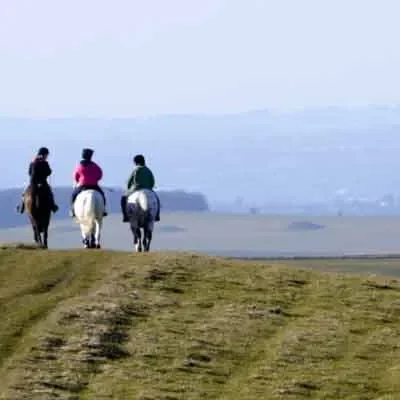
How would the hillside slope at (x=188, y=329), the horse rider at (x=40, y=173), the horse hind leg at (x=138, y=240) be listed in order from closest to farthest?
the hillside slope at (x=188, y=329) → the horse rider at (x=40, y=173) → the horse hind leg at (x=138, y=240)

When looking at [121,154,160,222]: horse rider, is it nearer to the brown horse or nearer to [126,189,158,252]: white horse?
[126,189,158,252]: white horse

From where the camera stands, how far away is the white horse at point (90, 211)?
40906 millimetres

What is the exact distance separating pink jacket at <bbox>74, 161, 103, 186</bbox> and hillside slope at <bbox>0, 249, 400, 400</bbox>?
445cm

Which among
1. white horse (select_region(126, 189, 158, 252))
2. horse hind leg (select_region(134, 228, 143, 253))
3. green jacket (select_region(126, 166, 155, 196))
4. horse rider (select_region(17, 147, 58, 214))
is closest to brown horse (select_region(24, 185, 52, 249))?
horse rider (select_region(17, 147, 58, 214))

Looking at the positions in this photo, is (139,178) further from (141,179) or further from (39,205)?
(39,205)

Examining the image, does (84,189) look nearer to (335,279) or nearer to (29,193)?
(29,193)

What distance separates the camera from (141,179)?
4178 cm

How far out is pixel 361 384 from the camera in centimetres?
2747

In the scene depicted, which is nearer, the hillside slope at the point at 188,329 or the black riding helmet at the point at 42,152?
the hillside slope at the point at 188,329

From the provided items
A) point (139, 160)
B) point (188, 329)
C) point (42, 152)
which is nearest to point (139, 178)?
point (139, 160)

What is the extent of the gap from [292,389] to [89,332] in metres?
4.11

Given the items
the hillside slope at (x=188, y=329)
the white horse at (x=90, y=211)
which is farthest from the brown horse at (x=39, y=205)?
the hillside slope at (x=188, y=329)

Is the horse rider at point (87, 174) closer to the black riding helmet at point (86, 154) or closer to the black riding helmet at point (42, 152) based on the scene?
the black riding helmet at point (86, 154)

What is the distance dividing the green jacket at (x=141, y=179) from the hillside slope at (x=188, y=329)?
16.2 ft
